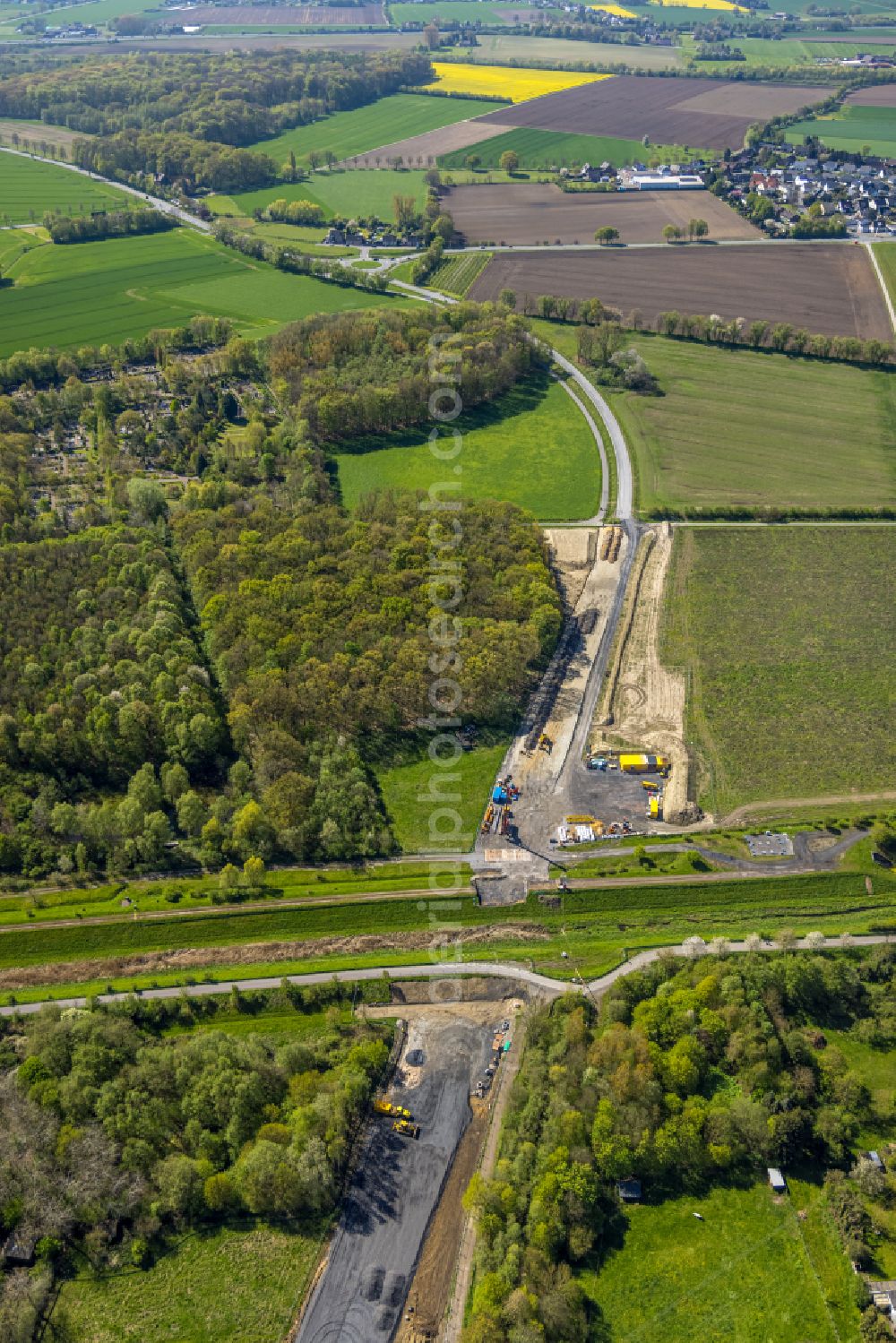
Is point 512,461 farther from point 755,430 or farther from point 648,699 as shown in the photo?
point 648,699

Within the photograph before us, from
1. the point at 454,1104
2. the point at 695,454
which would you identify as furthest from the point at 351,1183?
the point at 695,454

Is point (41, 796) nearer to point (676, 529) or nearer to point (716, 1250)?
point (716, 1250)

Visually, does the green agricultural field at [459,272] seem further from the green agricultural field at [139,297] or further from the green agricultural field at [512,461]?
the green agricultural field at [512,461]

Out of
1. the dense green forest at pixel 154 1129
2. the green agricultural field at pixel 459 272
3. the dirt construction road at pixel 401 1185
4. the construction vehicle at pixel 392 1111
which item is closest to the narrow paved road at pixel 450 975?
the dense green forest at pixel 154 1129

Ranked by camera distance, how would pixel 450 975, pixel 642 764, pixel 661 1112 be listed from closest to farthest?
pixel 661 1112 → pixel 450 975 → pixel 642 764

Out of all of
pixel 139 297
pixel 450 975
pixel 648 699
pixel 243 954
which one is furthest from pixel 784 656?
pixel 139 297

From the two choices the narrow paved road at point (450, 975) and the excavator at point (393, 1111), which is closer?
the excavator at point (393, 1111)
